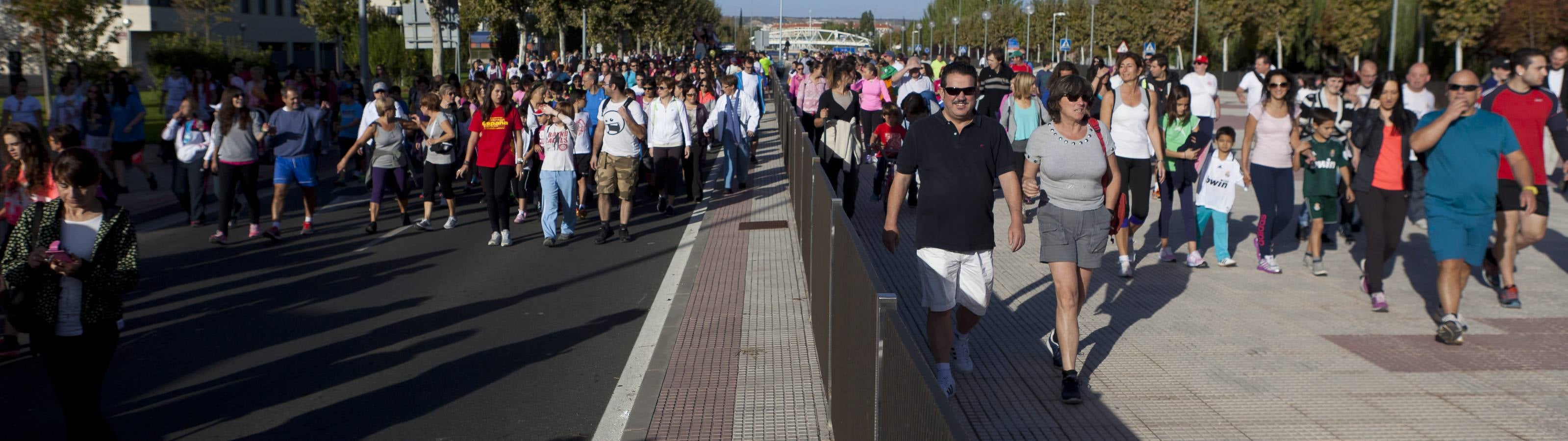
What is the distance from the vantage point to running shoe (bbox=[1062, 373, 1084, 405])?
236 inches

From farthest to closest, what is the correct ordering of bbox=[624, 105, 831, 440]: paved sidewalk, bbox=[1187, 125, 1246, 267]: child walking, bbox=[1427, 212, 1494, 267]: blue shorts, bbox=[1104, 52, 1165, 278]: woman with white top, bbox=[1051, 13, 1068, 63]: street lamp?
bbox=[1051, 13, 1068, 63]: street lamp
bbox=[1187, 125, 1246, 267]: child walking
bbox=[1104, 52, 1165, 278]: woman with white top
bbox=[1427, 212, 1494, 267]: blue shorts
bbox=[624, 105, 831, 440]: paved sidewalk

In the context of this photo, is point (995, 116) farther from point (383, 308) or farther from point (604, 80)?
point (383, 308)

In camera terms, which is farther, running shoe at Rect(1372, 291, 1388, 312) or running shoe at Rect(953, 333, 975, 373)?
running shoe at Rect(1372, 291, 1388, 312)

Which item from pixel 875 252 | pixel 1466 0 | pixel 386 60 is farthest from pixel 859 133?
pixel 386 60

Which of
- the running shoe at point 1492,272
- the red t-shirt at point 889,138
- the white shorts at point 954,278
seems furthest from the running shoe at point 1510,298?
the red t-shirt at point 889,138

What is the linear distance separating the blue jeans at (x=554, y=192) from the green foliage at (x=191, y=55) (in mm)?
29439

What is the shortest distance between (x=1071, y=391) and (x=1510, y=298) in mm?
4103

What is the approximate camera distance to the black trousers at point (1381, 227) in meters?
8.18

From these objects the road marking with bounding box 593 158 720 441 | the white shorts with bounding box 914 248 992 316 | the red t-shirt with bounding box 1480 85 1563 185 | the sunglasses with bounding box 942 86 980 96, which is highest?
the sunglasses with bounding box 942 86 980 96

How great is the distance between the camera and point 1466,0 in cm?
4197

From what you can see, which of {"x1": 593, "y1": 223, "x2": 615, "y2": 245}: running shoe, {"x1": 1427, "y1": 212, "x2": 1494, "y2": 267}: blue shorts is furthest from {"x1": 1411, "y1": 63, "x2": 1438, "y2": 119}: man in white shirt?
{"x1": 593, "y1": 223, "x2": 615, "y2": 245}: running shoe

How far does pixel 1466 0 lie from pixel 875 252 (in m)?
38.9

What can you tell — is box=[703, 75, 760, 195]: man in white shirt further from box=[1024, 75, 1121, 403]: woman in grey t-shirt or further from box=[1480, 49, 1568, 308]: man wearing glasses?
box=[1024, 75, 1121, 403]: woman in grey t-shirt

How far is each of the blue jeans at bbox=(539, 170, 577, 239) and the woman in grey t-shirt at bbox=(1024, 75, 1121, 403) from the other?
19.6 ft
